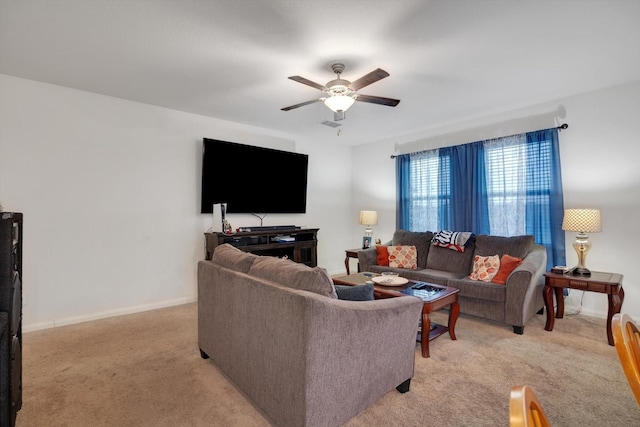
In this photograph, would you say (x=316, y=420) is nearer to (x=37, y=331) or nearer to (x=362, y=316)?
(x=362, y=316)

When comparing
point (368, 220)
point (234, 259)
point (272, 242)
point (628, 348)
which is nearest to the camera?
point (628, 348)

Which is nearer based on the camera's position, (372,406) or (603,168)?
(372,406)

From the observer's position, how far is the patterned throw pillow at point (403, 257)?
4.21 metres

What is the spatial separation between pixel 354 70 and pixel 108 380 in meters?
3.16

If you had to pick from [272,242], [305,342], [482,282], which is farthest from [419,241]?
[305,342]

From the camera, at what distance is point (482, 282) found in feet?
10.9

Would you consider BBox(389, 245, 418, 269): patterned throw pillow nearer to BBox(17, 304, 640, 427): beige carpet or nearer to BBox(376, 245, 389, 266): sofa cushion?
BBox(376, 245, 389, 266): sofa cushion

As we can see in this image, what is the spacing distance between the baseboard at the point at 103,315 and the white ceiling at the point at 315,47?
95.7 inches

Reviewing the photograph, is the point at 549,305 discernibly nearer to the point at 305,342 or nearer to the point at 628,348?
the point at 628,348

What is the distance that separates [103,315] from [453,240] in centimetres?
423

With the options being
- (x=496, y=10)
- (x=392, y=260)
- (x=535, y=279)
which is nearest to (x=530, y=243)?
(x=535, y=279)

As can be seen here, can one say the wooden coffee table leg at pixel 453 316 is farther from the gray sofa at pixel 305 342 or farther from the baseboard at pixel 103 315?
the baseboard at pixel 103 315

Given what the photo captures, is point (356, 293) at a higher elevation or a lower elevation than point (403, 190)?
lower

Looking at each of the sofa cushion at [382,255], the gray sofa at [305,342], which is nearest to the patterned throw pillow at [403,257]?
the sofa cushion at [382,255]
